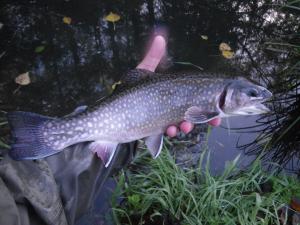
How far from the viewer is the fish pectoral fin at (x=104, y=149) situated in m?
2.75

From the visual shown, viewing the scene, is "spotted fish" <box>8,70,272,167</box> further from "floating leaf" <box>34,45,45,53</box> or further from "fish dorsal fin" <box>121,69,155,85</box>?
"floating leaf" <box>34,45,45,53</box>

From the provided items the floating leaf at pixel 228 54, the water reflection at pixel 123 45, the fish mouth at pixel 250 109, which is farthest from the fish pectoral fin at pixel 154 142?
the floating leaf at pixel 228 54

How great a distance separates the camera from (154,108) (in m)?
2.89

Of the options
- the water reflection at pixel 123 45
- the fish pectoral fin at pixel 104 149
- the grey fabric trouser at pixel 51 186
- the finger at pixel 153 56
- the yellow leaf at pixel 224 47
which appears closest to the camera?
the grey fabric trouser at pixel 51 186

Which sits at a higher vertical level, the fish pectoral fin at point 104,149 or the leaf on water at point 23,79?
the fish pectoral fin at point 104,149

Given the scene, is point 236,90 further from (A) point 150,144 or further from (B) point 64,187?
(B) point 64,187

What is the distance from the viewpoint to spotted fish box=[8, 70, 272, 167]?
9.12 feet

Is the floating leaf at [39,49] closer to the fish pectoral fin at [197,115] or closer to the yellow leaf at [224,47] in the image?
the yellow leaf at [224,47]

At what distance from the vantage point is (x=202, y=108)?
2.95 meters

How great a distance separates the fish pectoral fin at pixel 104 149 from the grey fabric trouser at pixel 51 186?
0.05 metres

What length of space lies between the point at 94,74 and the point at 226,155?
205 centimetres

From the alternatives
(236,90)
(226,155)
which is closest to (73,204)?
(236,90)

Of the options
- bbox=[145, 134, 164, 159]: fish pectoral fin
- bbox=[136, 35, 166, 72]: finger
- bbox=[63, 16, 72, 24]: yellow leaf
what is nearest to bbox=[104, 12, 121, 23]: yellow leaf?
bbox=[63, 16, 72, 24]: yellow leaf

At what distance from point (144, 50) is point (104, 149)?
9.50 ft
